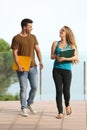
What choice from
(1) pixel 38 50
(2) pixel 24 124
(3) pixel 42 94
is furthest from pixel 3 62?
(2) pixel 24 124

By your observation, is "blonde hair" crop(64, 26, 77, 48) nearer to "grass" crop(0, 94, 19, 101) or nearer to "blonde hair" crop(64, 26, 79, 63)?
"blonde hair" crop(64, 26, 79, 63)

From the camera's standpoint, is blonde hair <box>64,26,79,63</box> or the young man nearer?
blonde hair <box>64,26,79,63</box>

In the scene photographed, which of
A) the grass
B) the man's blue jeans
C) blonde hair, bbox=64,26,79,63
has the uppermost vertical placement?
blonde hair, bbox=64,26,79,63

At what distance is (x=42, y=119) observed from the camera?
33.9 ft

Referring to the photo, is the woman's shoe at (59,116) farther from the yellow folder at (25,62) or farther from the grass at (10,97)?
the grass at (10,97)

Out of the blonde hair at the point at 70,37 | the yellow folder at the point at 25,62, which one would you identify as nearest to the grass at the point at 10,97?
the yellow folder at the point at 25,62

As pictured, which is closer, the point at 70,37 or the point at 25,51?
the point at 70,37

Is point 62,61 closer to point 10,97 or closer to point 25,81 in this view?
point 25,81

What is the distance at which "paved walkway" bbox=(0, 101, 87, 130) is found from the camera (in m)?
9.30

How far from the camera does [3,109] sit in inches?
474

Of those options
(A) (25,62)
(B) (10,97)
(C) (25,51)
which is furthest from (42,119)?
(B) (10,97)

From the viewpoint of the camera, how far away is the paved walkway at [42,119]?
9305 mm

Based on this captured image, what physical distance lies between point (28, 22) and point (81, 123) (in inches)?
81.9

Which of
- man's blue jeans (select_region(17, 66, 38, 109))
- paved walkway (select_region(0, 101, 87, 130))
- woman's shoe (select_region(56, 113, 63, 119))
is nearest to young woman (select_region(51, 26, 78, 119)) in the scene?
woman's shoe (select_region(56, 113, 63, 119))
